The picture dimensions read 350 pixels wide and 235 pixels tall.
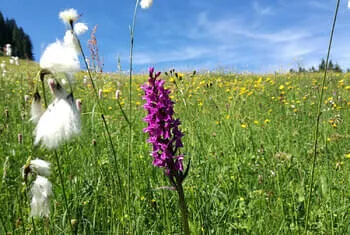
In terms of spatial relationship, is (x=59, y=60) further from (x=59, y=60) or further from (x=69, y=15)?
(x=69, y=15)

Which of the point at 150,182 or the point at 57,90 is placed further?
the point at 150,182

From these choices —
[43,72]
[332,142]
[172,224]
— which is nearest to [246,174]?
[172,224]

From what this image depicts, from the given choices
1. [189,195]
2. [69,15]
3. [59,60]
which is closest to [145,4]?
[69,15]

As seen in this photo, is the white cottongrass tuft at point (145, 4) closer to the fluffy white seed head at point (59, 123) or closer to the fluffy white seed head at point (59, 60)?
the fluffy white seed head at point (59, 60)

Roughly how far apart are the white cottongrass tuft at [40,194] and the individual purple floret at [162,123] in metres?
0.44

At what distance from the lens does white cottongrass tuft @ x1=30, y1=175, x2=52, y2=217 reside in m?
1.40

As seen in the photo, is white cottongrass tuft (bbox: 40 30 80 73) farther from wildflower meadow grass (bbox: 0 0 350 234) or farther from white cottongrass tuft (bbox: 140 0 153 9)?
white cottongrass tuft (bbox: 140 0 153 9)

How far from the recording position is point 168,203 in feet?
7.61

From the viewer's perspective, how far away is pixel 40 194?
1422 mm

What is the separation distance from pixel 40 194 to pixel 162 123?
55 cm

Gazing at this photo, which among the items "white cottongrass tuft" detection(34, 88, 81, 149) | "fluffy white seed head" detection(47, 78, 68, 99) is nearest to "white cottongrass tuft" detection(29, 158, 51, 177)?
"white cottongrass tuft" detection(34, 88, 81, 149)

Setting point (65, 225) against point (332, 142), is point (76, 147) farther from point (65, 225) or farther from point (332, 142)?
point (332, 142)

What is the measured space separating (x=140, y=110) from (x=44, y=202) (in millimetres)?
4909

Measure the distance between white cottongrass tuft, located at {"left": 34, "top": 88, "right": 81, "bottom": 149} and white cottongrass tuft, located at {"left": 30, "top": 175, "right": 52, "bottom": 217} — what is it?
0.40 metres
